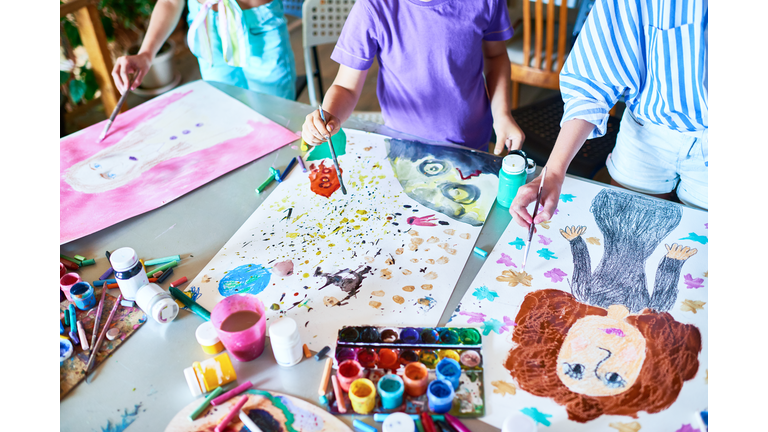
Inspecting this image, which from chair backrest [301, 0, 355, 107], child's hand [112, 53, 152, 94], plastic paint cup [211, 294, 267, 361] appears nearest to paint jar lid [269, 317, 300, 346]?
plastic paint cup [211, 294, 267, 361]

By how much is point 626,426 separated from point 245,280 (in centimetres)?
65

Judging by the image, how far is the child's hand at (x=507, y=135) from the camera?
3.77 feet

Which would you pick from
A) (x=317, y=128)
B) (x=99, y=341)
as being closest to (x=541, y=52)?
(x=317, y=128)

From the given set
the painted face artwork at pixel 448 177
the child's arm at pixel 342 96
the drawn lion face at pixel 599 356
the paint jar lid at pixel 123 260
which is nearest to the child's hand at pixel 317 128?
the child's arm at pixel 342 96

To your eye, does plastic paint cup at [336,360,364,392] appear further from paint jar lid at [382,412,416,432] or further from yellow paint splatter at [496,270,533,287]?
yellow paint splatter at [496,270,533,287]

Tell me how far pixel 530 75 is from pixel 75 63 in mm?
2241

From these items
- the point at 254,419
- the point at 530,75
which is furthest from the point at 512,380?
the point at 530,75

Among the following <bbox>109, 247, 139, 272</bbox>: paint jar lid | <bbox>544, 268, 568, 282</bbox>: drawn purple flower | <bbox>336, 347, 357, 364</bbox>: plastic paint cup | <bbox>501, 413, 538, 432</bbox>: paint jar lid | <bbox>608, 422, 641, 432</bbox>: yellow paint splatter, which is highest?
<bbox>109, 247, 139, 272</bbox>: paint jar lid

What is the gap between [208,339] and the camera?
782mm

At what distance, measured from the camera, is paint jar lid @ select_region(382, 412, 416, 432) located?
0.66m

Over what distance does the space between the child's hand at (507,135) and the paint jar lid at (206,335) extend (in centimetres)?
71

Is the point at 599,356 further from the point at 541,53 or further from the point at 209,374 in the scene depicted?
the point at 541,53

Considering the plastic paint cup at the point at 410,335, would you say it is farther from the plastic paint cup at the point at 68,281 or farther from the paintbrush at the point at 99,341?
the plastic paint cup at the point at 68,281

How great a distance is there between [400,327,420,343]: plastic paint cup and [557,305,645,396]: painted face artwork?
22 cm
